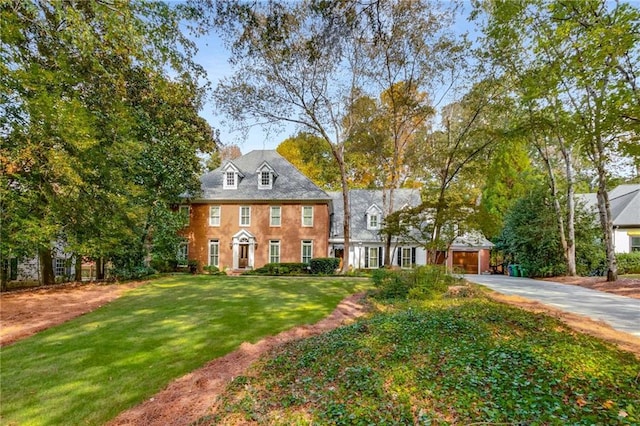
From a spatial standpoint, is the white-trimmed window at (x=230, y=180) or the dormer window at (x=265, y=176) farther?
the white-trimmed window at (x=230, y=180)

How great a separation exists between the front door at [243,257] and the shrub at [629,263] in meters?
23.4

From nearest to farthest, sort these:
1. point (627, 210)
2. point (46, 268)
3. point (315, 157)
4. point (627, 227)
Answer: point (46, 268), point (627, 227), point (627, 210), point (315, 157)

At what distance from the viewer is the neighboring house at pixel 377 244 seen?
2325 cm

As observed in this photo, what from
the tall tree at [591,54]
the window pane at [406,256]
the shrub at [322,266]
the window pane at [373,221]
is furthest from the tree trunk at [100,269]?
the tall tree at [591,54]

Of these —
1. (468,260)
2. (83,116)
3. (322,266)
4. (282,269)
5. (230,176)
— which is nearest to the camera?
(83,116)

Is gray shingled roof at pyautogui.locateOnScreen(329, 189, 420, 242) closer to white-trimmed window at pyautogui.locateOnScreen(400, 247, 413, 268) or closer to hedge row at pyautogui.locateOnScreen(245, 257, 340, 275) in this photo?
white-trimmed window at pyautogui.locateOnScreen(400, 247, 413, 268)

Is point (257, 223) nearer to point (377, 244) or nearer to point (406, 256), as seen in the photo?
point (377, 244)

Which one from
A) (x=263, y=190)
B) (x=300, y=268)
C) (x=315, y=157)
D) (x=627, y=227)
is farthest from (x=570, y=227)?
(x=263, y=190)

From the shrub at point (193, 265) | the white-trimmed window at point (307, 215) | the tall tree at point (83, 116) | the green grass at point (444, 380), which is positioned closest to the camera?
the green grass at point (444, 380)

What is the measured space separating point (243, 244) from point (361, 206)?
964 cm

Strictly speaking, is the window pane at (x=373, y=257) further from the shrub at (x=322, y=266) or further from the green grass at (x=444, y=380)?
the green grass at (x=444, y=380)

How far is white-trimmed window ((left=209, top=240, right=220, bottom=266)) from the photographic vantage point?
22.3 meters

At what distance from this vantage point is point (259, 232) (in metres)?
22.4

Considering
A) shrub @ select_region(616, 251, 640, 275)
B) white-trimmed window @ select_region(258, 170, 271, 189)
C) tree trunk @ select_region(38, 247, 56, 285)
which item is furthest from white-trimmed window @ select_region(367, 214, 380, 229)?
tree trunk @ select_region(38, 247, 56, 285)
